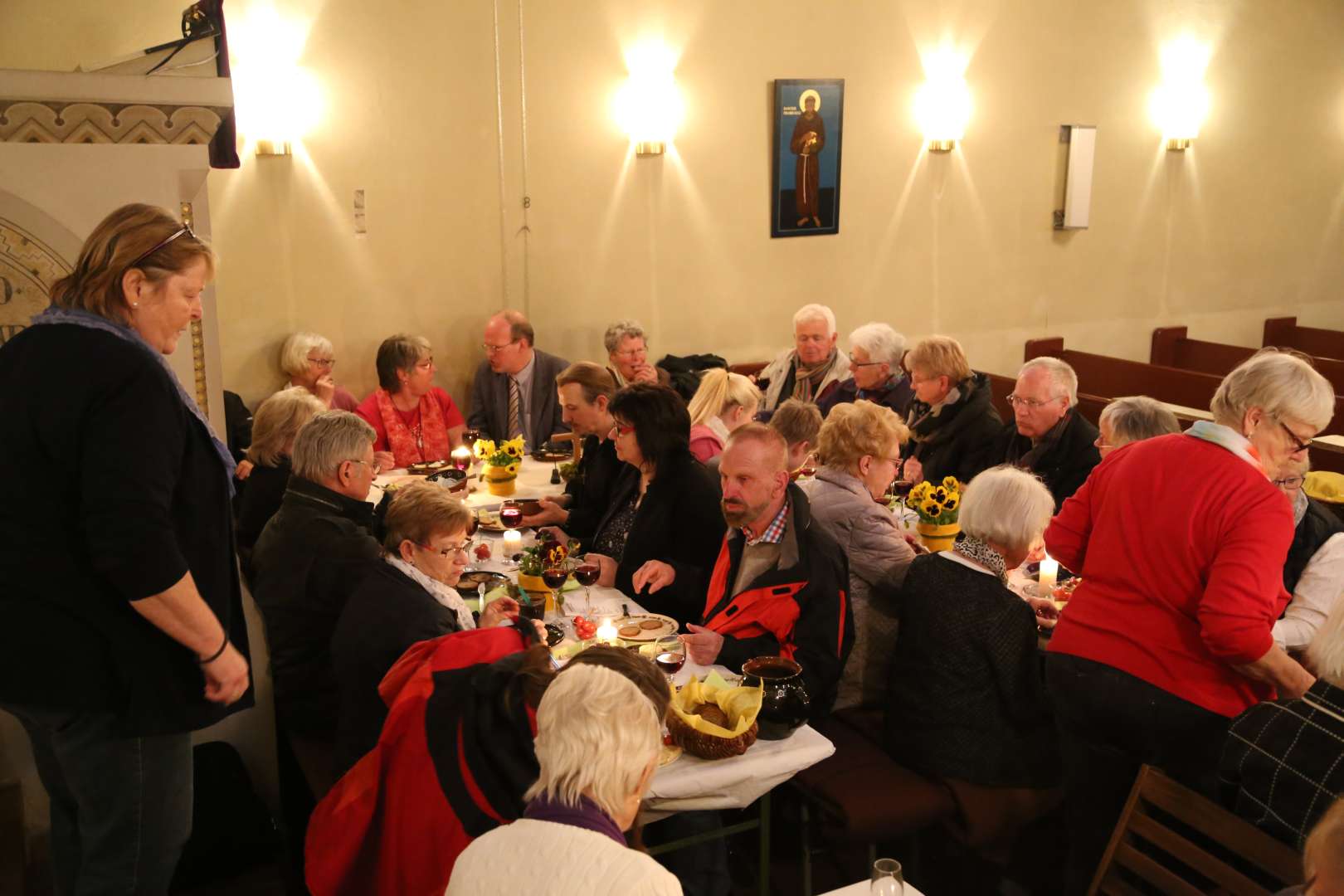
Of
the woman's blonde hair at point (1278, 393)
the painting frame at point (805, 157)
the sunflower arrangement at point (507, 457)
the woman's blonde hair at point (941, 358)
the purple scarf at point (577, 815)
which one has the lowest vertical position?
the sunflower arrangement at point (507, 457)

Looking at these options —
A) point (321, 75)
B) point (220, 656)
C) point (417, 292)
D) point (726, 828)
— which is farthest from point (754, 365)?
point (220, 656)

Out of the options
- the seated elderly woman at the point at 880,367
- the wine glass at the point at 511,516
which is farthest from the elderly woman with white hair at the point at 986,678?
the seated elderly woman at the point at 880,367

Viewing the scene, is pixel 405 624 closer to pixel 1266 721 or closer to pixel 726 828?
pixel 726 828

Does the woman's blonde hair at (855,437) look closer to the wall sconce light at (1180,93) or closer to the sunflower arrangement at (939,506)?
the sunflower arrangement at (939,506)

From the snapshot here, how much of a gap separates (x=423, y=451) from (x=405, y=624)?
331cm

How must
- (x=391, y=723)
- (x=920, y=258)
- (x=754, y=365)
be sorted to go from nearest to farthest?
(x=391, y=723)
(x=754, y=365)
(x=920, y=258)

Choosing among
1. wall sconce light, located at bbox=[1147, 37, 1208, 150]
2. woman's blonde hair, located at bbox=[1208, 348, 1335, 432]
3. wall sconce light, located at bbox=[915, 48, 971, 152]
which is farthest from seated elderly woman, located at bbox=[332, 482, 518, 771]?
wall sconce light, located at bbox=[1147, 37, 1208, 150]

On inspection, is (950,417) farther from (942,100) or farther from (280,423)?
(942,100)

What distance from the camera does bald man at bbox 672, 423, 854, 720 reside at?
3033 millimetres

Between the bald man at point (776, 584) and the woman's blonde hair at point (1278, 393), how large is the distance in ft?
3.60

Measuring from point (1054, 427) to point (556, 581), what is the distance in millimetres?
2378

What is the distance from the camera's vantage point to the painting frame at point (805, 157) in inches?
297

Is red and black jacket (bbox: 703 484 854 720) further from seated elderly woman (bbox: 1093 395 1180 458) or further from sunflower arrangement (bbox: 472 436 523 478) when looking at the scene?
sunflower arrangement (bbox: 472 436 523 478)

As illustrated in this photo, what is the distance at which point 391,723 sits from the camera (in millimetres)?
2342
